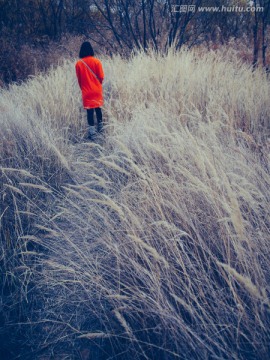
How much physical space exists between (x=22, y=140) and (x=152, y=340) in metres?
2.66

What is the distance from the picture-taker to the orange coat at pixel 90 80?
4.02 m

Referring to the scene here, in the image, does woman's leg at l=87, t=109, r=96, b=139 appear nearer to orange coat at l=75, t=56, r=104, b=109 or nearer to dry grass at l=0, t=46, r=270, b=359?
orange coat at l=75, t=56, r=104, b=109

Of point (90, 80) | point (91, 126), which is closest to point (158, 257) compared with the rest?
point (91, 126)

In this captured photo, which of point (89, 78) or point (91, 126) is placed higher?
point (89, 78)

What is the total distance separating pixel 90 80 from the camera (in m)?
4.02

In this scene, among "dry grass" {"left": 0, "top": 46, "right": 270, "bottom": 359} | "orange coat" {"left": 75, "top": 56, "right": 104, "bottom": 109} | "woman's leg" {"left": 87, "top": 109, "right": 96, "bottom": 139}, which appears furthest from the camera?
"orange coat" {"left": 75, "top": 56, "right": 104, "bottom": 109}

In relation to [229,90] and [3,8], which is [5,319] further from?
[3,8]

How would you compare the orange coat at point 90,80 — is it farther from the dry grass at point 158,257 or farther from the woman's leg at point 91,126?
the dry grass at point 158,257

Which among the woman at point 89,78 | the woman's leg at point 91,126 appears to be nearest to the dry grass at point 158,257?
the woman's leg at point 91,126

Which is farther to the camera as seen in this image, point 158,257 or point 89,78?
point 89,78

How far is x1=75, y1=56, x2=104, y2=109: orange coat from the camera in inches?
158

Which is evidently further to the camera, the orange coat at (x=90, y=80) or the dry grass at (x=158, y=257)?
the orange coat at (x=90, y=80)

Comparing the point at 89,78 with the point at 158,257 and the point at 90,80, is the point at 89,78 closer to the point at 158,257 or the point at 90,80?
the point at 90,80

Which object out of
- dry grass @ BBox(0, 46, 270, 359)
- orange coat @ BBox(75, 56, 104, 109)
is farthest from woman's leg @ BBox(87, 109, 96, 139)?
dry grass @ BBox(0, 46, 270, 359)
